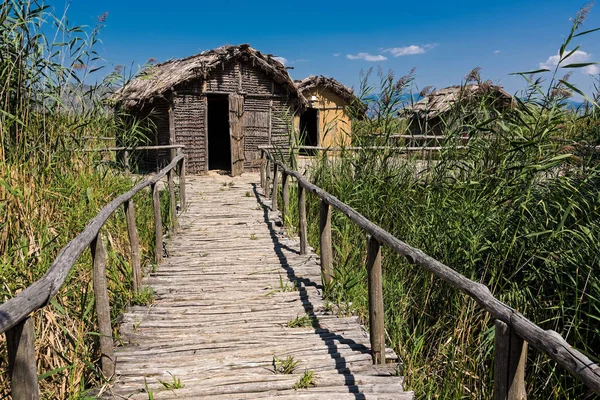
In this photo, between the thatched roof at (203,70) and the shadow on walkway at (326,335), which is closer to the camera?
the shadow on walkway at (326,335)

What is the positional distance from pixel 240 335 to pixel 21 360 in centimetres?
197

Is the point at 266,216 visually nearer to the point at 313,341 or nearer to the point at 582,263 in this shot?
the point at 313,341

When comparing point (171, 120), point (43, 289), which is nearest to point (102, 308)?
point (43, 289)

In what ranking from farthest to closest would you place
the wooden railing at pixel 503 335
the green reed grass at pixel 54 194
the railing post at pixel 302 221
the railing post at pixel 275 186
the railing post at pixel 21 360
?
1. the railing post at pixel 275 186
2. the railing post at pixel 302 221
3. the green reed grass at pixel 54 194
4. the railing post at pixel 21 360
5. the wooden railing at pixel 503 335

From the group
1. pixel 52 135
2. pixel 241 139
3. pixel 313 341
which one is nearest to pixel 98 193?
pixel 52 135

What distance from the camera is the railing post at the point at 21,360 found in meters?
1.69

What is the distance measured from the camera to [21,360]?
5.61 feet

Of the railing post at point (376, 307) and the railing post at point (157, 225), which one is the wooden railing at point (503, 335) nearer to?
the railing post at point (376, 307)

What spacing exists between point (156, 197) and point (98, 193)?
2.57ft

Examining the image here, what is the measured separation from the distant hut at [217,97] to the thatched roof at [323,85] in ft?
12.2

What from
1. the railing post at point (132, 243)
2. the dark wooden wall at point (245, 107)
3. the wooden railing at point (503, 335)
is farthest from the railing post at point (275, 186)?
the dark wooden wall at point (245, 107)

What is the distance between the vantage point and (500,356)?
1815mm

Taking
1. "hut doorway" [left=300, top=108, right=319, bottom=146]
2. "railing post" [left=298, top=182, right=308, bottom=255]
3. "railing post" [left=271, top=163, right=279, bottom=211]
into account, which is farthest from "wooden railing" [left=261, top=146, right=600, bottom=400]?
"hut doorway" [left=300, top=108, right=319, bottom=146]

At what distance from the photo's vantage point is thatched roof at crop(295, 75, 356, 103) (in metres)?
18.8
